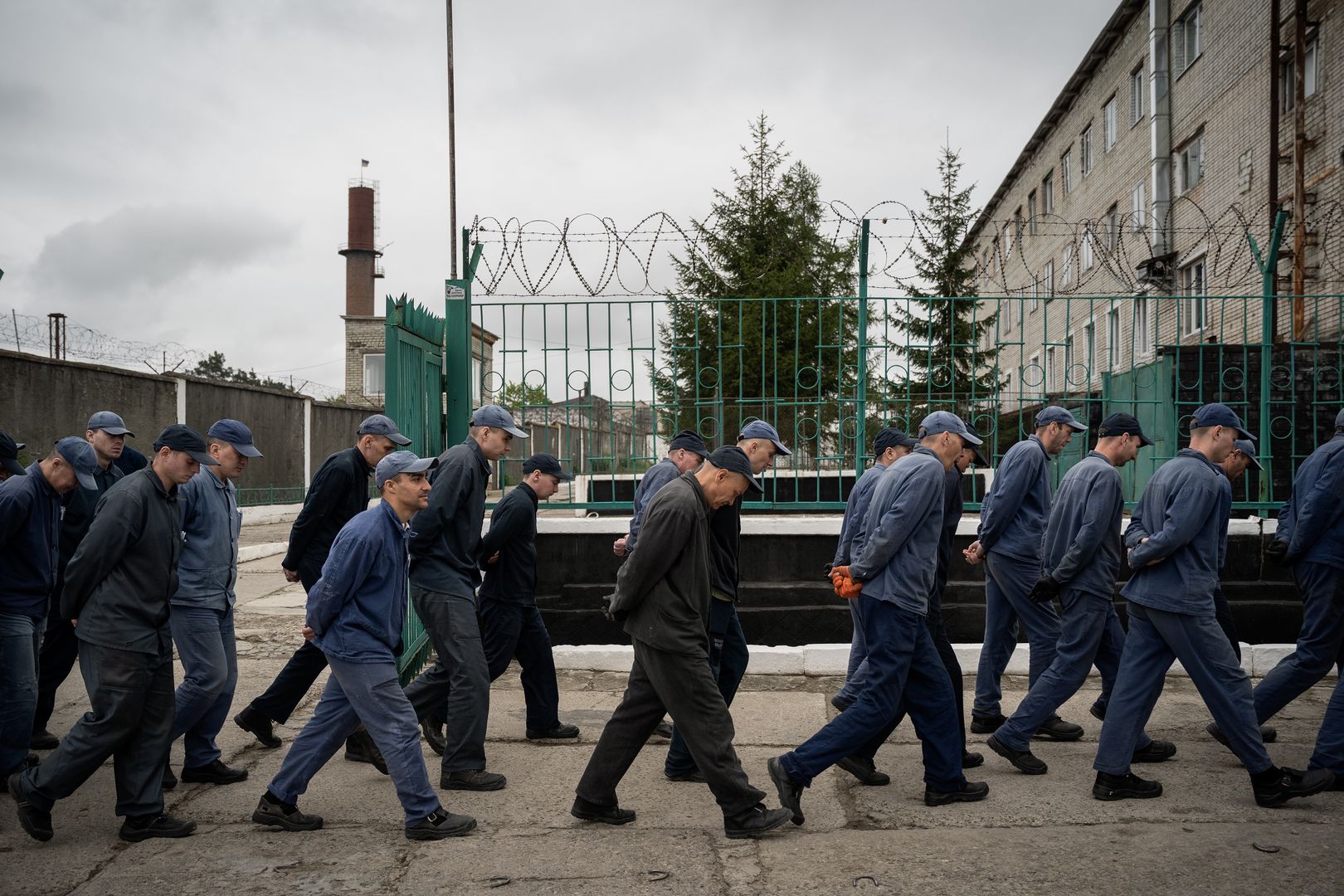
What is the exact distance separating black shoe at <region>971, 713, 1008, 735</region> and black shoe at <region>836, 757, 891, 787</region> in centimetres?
127

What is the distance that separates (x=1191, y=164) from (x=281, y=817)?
2316cm

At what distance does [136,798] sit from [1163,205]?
23823mm

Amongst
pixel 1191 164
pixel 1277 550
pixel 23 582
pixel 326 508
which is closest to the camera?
pixel 23 582

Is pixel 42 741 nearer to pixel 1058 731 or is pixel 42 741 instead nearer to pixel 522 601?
pixel 522 601

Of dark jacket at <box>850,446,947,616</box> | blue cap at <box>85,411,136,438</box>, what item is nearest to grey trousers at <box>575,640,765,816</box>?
dark jacket at <box>850,446,947,616</box>

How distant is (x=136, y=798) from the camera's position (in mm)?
4703

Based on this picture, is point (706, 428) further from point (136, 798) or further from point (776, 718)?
point (136, 798)

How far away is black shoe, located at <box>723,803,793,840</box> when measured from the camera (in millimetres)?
4680

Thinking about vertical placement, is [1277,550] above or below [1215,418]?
below

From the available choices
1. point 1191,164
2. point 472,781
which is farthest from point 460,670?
point 1191,164

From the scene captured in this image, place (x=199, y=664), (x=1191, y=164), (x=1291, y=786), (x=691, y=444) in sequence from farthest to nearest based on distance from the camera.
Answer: (x=1191, y=164) < (x=691, y=444) < (x=199, y=664) < (x=1291, y=786)

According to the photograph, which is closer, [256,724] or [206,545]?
[206,545]

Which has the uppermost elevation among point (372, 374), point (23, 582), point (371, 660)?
point (372, 374)

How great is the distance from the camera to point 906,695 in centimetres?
516
